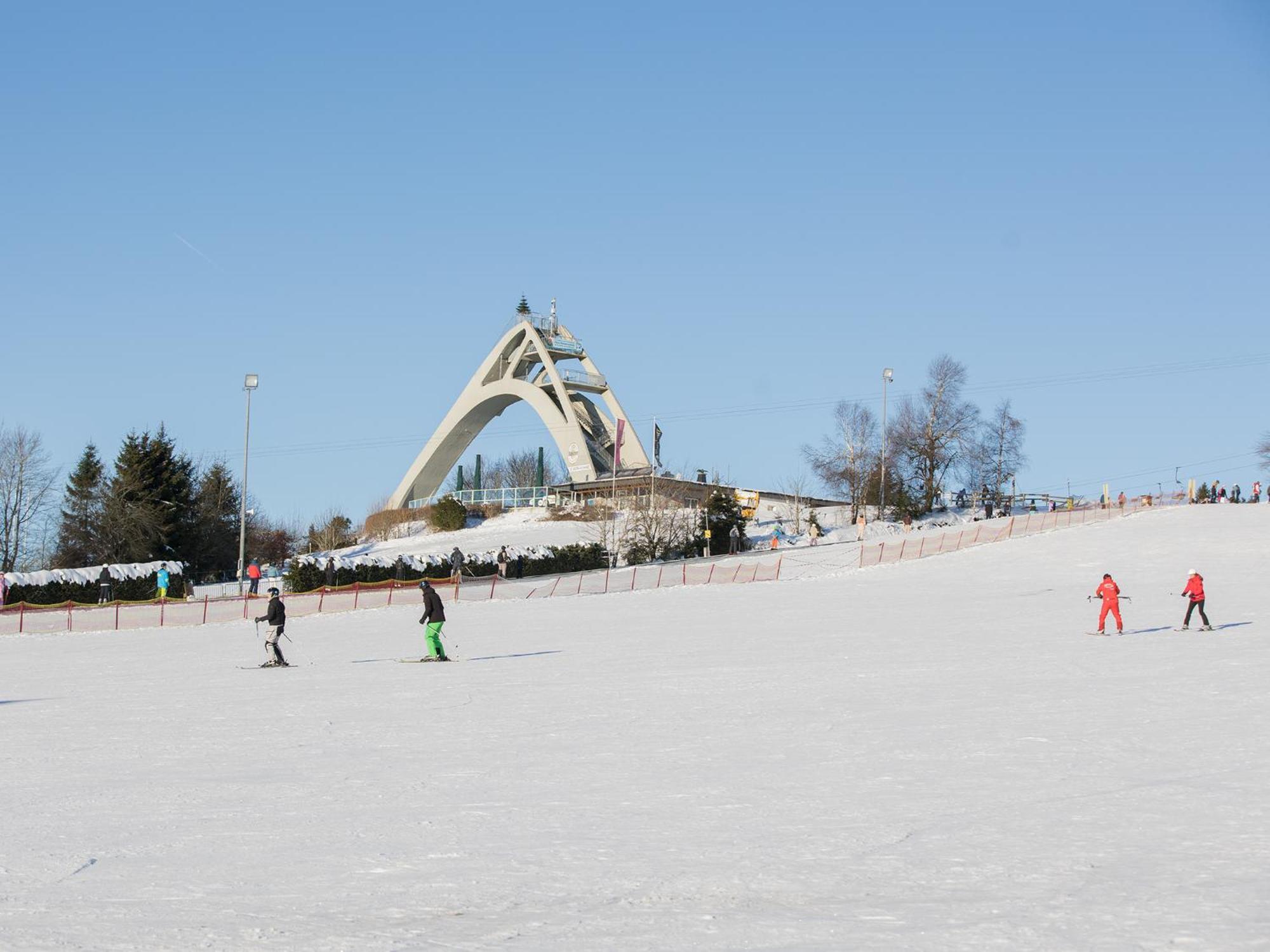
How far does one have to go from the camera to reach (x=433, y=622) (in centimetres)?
1986

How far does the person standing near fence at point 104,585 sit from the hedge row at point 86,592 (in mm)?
150

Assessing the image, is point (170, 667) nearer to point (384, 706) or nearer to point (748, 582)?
point (384, 706)

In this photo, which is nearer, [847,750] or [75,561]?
[847,750]

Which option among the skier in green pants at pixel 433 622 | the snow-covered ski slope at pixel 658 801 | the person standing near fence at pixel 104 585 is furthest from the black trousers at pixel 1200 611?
the person standing near fence at pixel 104 585

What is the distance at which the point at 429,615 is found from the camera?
19.8 meters

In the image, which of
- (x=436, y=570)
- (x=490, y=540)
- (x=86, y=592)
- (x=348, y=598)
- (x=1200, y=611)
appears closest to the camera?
(x=1200, y=611)

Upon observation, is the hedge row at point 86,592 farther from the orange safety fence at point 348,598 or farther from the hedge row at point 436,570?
the orange safety fence at point 348,598

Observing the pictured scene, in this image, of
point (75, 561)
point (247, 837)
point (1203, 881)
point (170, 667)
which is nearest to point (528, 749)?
point (247, 837)

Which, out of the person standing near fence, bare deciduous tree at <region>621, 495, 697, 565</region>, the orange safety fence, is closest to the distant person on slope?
the orange safety fence

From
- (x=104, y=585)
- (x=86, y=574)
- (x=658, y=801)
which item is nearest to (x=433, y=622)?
(x=658, y=801)

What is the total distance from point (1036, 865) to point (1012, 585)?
87.1ft

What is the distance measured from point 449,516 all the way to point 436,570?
81.2 feet

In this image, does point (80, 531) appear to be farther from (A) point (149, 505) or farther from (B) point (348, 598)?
(B) point (348, 598)

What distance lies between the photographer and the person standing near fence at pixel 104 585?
120 feet
